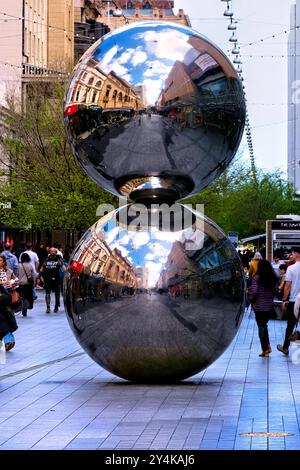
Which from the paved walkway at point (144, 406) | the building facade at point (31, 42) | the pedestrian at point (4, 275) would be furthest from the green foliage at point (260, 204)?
the paved walkway at point (144, 406)

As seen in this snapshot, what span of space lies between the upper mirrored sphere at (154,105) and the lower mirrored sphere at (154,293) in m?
0.64

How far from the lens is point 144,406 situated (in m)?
14.0

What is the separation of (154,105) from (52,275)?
19.9 metres

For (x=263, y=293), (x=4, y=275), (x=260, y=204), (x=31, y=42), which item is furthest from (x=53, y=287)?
(x=260, y=204)

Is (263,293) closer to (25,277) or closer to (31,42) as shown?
(25,277)

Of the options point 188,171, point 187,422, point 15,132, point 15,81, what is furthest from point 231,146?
point 15,81

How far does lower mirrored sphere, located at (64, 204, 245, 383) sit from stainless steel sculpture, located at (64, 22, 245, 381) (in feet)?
0.04

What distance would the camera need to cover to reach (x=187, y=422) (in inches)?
506

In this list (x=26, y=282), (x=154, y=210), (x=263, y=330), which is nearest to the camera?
(x=154, y=210)

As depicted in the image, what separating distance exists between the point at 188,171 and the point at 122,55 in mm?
1499

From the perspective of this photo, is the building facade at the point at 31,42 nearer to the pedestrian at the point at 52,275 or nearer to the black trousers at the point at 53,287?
the pedestrian at the point at 52,275

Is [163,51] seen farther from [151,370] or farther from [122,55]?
[151,370]
